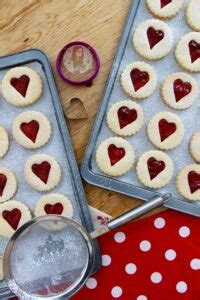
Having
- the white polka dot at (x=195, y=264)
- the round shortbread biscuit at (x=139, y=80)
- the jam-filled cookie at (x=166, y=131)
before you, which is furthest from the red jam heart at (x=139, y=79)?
the white polka dot at (x=195, y=264)

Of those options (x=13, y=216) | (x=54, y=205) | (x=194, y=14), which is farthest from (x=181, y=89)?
(x=13, y=216)

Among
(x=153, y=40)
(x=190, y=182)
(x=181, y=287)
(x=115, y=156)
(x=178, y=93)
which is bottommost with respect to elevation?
(x=181, y=287)

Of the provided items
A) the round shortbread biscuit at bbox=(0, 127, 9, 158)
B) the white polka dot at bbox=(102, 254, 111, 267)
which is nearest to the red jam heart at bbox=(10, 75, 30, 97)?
the round shortbread biscuit at bbox=(0, 127, 9, 158)

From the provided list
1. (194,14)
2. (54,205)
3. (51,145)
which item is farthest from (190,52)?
(54,205)

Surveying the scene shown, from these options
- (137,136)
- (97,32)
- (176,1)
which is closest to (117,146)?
(137,136)

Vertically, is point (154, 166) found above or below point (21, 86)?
below

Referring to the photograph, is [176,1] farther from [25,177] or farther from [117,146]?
[25,177]

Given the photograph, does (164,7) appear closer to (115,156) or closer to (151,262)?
(115,156)
